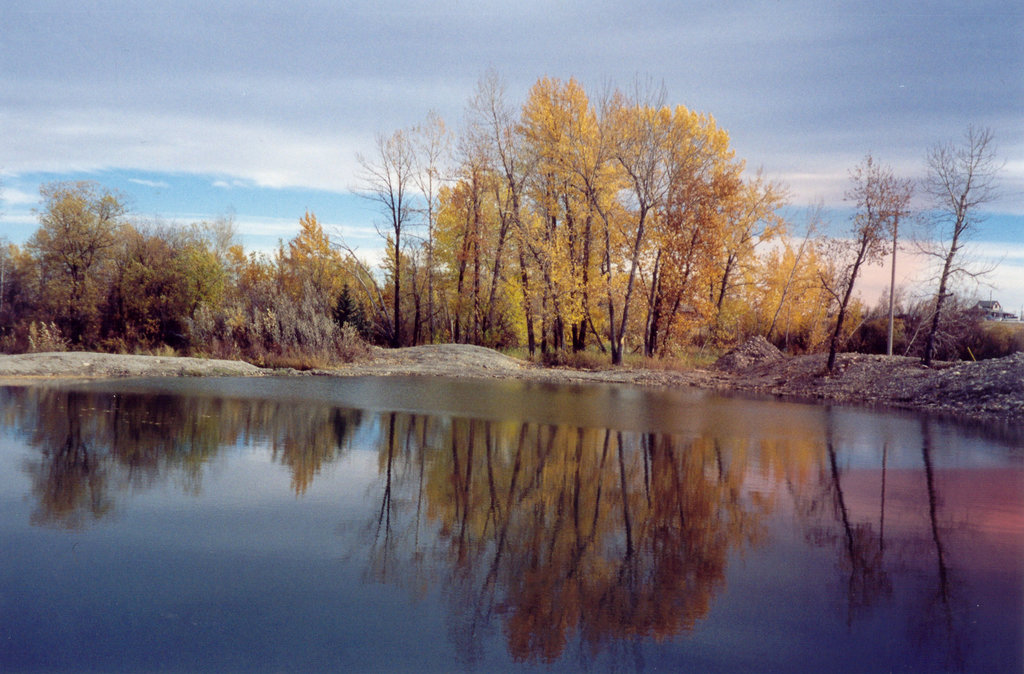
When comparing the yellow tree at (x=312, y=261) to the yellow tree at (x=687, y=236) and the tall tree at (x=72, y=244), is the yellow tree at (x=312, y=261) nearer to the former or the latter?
the tall tree at (x=72, y=244)

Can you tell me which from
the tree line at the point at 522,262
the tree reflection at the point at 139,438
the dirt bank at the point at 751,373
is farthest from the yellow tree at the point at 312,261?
the tree reflection at the point at 139,438

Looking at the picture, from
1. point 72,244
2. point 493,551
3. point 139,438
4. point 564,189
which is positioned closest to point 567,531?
point 493,551

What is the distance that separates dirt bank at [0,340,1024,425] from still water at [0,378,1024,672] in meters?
8.45

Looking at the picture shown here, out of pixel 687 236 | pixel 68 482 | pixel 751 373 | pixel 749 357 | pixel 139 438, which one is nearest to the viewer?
pixel 68 482

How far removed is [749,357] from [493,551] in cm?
2524

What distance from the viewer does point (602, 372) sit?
27.3 m

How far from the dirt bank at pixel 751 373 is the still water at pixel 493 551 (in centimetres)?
845

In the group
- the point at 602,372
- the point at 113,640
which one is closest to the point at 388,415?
the point at 113,640

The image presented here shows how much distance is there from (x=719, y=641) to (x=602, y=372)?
23.2m

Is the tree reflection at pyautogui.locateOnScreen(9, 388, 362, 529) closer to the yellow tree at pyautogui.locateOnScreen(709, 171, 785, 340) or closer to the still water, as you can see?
the still water

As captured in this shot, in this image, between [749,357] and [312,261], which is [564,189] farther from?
[312,261]

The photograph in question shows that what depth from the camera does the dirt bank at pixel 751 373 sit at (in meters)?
18.8

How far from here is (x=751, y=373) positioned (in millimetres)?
27234

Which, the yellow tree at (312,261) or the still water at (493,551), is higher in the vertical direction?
the yellow tree at (312,261)
